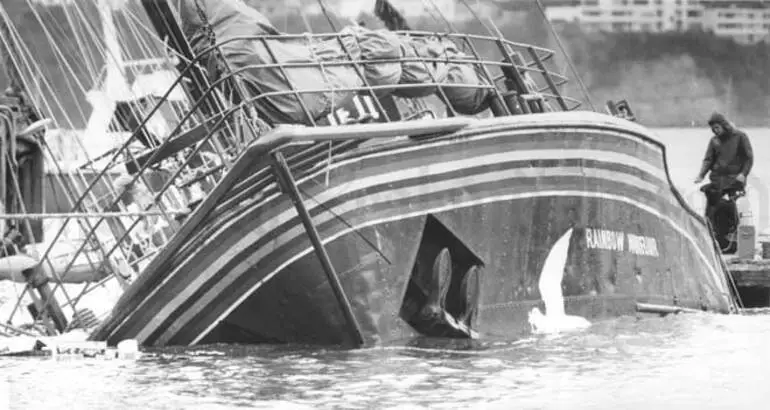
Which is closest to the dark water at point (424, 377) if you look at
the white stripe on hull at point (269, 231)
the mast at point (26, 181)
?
the white stripe on hull at point (269, 231)

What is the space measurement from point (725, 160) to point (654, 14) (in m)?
17.3

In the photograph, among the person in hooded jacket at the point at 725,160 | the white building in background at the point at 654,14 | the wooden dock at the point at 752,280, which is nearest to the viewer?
the wooden dock at the point at 752,280

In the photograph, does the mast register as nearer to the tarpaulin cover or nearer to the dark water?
the dark water

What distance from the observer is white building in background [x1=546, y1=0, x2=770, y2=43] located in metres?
41.5

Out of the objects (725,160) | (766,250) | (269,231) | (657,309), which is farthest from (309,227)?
(766,250)

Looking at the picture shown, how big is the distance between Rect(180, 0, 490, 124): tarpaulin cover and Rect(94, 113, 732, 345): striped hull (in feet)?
2.03

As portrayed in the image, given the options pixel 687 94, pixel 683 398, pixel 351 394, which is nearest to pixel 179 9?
pixel 351 394

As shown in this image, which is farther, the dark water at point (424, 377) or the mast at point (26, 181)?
the mast at point (26, 181)

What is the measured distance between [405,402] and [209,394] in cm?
124

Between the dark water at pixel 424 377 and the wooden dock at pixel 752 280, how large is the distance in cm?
739

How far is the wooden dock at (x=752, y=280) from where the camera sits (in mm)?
23406

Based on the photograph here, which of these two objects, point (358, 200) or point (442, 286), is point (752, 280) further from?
point (358, 200)

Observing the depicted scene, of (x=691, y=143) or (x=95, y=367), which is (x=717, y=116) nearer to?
(x=95, y=367)

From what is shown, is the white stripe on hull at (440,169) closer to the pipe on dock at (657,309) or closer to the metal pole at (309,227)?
the metal pole at (309,227)
